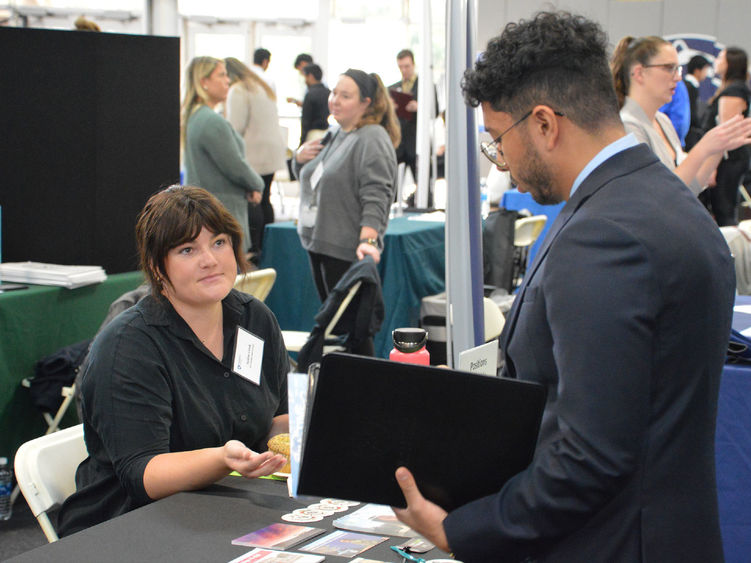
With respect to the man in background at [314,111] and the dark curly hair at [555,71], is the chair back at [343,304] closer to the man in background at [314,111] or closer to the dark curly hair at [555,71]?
the dark curly hair at [555,71]

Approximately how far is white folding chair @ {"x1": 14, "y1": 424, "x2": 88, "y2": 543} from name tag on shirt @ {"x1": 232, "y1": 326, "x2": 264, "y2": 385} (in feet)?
1.22

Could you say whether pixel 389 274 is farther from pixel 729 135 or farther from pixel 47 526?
pixel 47 526

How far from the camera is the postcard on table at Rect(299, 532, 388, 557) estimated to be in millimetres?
1276

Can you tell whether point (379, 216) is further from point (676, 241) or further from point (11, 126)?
point (676, 241)

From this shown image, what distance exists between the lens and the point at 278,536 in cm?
133

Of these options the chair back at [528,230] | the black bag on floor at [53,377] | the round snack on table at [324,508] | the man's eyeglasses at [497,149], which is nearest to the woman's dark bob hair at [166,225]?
the round snack on table at [324,508]

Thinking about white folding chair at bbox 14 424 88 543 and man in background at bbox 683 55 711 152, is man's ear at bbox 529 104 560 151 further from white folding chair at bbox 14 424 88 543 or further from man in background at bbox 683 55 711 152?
man in background at bbox 683 55 711 152

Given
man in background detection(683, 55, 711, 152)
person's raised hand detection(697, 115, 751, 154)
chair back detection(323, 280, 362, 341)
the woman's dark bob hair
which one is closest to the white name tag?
chair back detection(323, 280, 362, 341)

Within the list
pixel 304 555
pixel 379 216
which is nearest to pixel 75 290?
pixel 379 216

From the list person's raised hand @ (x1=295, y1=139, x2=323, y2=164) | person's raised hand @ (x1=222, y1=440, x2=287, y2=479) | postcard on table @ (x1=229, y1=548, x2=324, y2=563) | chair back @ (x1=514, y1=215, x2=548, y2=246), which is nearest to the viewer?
postcard on table @ (x1=229, y1=548, x2=324, y2=563)

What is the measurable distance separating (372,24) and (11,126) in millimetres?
10064

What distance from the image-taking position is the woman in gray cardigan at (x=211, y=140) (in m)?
4.83

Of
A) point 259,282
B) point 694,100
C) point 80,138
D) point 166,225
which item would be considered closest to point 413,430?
point 166,225

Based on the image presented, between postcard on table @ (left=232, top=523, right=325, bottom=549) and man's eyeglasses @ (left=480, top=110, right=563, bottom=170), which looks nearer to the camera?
man's eyeglasses @ (left=480, top=110, right=563, bottom=170)
